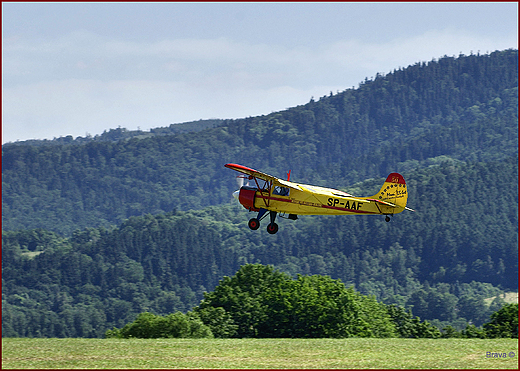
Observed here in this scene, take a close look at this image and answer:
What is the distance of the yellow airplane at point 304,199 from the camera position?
36500 mm

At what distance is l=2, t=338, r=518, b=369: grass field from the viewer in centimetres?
2903

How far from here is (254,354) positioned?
3184 cm

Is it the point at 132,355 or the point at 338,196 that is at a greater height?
the point at 338,196

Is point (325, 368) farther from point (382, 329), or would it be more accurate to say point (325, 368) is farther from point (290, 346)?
point (382, 329)

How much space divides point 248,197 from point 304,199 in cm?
311

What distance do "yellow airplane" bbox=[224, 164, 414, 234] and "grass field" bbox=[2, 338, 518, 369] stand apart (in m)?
6.58

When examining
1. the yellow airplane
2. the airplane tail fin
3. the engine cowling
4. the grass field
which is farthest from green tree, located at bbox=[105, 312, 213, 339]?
the airplane tail fin

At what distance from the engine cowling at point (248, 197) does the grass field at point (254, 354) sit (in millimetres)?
7099

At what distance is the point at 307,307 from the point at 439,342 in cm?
3077

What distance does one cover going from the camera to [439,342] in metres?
36.8

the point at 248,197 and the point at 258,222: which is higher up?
the point at 248,197

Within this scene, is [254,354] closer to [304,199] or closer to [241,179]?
[304,199]

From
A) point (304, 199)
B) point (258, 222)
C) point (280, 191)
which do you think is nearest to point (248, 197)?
point (258, 222)

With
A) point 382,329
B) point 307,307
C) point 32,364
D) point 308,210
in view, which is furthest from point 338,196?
point 382,329
